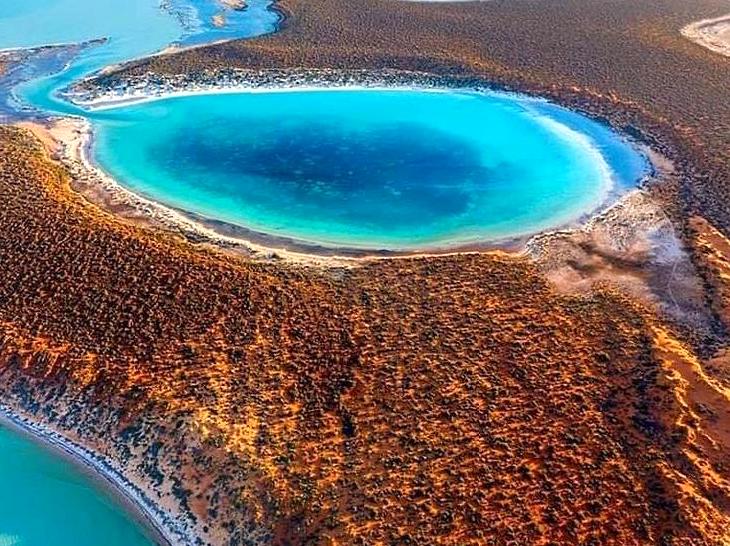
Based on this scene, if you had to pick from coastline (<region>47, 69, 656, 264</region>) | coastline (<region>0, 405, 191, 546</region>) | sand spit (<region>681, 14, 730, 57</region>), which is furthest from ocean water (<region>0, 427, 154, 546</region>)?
sand spit (<region>681, 14, 730, 57</region>)

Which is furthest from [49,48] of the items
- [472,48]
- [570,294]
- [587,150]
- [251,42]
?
[570,294]

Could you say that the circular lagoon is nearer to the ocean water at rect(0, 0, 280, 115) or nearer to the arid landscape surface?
the arid landscape surface

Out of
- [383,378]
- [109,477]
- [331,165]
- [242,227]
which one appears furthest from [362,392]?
[331,165]

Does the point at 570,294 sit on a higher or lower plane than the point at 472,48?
lower

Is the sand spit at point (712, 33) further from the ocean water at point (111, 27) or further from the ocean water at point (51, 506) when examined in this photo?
the ocean water at point (51, 506)

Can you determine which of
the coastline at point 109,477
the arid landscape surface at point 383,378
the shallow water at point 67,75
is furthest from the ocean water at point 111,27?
the coastline at point 109,477

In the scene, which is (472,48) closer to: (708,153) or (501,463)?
(708,153)

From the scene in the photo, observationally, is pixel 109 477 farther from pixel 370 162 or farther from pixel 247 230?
pixel 370 162
